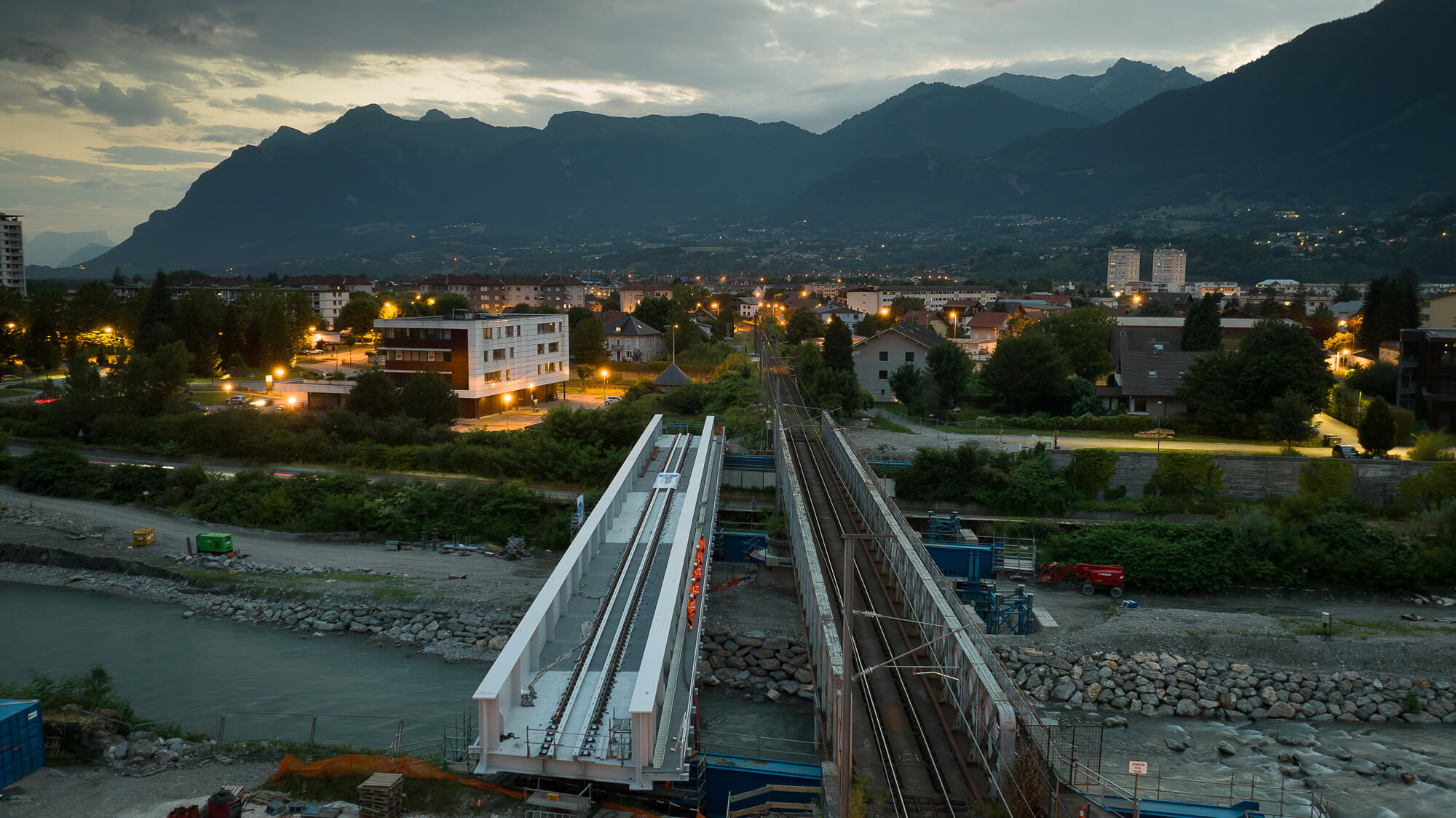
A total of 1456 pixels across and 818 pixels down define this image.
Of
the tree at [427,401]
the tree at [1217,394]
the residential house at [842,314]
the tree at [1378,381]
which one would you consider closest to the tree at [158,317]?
the tree at [427,401]

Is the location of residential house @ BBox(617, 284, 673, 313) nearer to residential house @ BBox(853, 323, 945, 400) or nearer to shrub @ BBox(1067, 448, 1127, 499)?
residential house @ BBox(853, 323, 945, 400)

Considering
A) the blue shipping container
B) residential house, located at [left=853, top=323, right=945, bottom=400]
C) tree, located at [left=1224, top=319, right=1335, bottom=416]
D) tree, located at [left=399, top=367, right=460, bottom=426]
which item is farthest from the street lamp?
the blue shipping container

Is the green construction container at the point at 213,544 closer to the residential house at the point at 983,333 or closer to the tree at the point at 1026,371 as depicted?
the tree at the point at 1026,371

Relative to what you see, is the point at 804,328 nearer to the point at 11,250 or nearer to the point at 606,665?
the point at 606,665

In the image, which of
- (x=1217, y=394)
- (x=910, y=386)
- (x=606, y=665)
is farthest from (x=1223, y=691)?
(x=910, y=386)

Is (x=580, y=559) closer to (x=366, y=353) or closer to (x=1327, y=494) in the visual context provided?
(x=1327, y=494)

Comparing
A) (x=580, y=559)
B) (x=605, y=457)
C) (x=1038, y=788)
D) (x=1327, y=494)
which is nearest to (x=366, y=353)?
(x=605, y=457)
